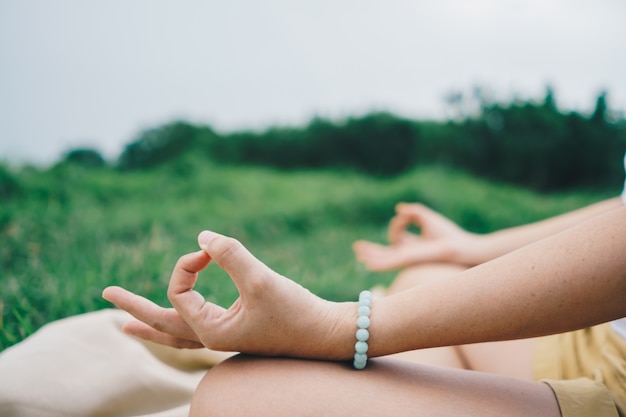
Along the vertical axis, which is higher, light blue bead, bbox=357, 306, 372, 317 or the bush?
the bush

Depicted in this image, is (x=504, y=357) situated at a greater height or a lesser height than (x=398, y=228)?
lesser

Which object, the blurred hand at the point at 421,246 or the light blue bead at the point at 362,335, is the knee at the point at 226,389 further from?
the blurred hand at the point at 421,246

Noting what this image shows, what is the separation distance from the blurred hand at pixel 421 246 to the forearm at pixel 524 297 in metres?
0.88

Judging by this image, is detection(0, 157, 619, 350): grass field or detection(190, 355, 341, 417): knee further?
detection(0, 157, 619, 350): grass field

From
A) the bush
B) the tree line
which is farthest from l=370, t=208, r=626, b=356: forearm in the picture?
the tree line

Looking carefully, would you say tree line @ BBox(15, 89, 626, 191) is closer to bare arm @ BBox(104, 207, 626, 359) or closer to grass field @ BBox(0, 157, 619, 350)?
grass field @ BBox(0, 157, 619, 350)

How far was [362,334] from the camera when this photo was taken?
82cm

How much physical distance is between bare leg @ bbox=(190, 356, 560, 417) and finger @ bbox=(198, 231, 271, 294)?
0.46 feet

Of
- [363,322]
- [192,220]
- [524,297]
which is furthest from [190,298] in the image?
[192,220]

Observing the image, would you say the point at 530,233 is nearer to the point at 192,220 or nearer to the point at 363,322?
the point at 363,322

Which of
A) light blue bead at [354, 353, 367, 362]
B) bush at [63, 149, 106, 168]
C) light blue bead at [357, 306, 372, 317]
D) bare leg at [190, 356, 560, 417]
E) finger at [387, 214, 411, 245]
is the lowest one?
bare leg at [190, 356, 560, 417]

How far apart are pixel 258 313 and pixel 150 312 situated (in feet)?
0.67

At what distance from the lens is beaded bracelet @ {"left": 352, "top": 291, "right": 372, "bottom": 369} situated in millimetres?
822

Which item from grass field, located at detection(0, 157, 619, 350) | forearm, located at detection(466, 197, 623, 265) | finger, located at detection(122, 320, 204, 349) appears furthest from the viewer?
grass field, located at detection(0, 157, 619, 350)
